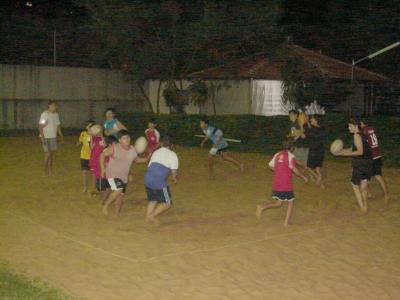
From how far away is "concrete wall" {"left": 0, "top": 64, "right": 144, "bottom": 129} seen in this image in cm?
2986

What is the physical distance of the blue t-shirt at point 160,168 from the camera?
31.3ft

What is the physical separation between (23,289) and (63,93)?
85.2 feet

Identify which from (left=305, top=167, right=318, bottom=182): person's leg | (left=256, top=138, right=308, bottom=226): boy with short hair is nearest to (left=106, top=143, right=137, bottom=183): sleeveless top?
(left=256, top=138, right=308, bottom=226): boy with short hair

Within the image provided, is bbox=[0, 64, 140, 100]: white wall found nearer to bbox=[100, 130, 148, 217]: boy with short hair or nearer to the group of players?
the group of players

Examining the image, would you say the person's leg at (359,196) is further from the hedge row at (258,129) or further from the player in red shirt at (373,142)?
the hedge row at (258,129)

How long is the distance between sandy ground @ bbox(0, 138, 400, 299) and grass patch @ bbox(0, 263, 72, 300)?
191 millimetres

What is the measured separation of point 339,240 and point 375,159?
135 inches

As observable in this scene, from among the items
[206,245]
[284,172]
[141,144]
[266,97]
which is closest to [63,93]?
[266,97]

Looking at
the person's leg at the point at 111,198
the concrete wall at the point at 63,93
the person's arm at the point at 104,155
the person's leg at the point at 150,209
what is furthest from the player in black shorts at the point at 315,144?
the concrete wall at the point at 63,93

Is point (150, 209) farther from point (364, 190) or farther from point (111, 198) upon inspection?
point (364, 190)

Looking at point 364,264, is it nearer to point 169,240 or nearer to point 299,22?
point 169,240

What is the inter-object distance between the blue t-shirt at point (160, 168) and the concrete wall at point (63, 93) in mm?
21667

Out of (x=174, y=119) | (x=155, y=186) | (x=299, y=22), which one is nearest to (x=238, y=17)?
(x=174, y=119)

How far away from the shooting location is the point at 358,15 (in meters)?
34.9
